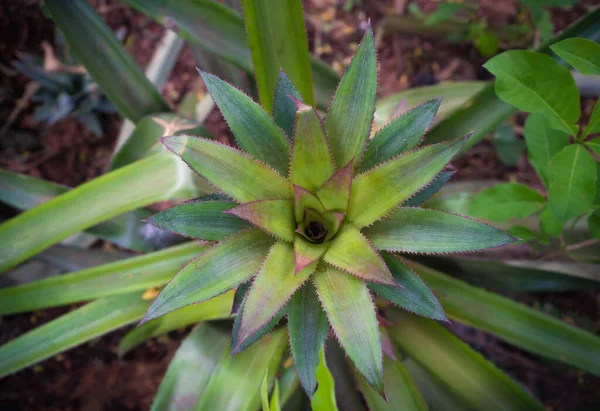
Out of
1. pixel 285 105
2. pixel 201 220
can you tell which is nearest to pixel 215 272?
pixel 201 220

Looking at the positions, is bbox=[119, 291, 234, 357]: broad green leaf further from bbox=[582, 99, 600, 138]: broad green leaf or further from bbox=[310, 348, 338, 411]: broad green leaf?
bbox=[582, 99, 600, 138]: broad green leaf

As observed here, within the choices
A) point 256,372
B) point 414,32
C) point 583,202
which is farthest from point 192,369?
point 414,32

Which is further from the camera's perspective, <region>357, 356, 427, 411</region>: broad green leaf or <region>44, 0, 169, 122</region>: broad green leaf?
<region>44, 0, 169, 122</region>: broad green leaf

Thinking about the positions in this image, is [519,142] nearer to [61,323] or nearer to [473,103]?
[473,103]

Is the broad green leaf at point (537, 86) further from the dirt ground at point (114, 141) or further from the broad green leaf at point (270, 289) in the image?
the dirt ground at point (114, 141)

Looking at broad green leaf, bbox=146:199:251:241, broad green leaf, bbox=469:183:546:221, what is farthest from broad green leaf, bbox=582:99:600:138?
broad green leaf, bbox=146:199:251:241

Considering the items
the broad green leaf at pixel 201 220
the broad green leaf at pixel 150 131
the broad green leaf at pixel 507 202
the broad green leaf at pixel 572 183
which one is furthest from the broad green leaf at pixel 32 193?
the broad green leaf at pixel 572 183

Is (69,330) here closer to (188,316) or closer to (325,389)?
(188,316)
